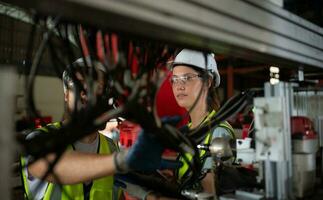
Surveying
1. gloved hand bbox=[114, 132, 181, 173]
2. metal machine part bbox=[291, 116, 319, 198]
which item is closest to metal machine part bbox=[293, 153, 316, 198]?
metal machine part bbox=[291, 116, 319, 198]

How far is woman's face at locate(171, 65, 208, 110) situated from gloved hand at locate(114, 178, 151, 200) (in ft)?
2.06

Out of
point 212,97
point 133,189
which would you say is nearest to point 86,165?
point 133,189

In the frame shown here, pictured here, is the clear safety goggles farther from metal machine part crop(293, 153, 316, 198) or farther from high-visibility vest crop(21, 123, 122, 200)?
metal machine part crop(293, 153, 316, 198)

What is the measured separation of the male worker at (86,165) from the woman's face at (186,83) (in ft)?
1.88

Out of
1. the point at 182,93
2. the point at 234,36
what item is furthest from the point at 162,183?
the point at 234,36

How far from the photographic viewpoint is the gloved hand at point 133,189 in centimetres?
140

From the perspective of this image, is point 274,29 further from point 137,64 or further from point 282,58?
point 137,64

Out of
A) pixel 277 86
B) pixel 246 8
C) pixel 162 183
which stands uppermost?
pixel 246 8

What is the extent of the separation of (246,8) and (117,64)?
0.47m

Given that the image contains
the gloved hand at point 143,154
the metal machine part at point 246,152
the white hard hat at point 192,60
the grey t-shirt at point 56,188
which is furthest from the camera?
the white hard hat at point 192,60

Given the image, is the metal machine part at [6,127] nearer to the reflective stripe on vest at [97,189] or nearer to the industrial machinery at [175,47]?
the industrial machinery at [175,47]

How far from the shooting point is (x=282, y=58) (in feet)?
3.34

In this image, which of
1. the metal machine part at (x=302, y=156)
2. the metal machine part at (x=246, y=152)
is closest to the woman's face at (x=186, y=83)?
the metal machine part at (x=246, y=152)

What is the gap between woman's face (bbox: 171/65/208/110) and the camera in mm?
1753
